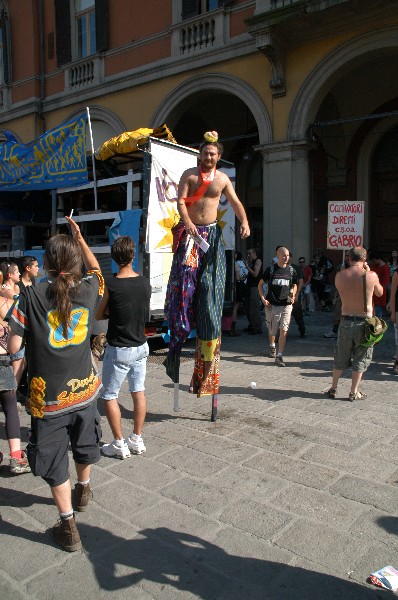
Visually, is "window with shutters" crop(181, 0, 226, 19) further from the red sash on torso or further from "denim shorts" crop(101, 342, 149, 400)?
"denim shorts" crop(101, 342, 149, 400)

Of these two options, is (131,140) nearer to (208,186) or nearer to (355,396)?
(208,186)

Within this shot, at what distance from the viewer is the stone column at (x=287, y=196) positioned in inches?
453

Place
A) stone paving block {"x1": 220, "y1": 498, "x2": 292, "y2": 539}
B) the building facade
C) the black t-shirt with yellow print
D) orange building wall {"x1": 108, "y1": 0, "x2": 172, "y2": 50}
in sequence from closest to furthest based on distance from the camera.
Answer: the black t-shirt with yellow print
stone paving block {"x1": 220, "y1": 498, "x2": 292, "y2": 539}
the building facade
orange building wall {"x1": 108, "y1": 0, "x2": 172, "y2": 50}

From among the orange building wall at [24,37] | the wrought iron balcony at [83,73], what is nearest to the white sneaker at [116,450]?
the wrought iron balcony at [83,73]

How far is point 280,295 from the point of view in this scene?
7.50 m

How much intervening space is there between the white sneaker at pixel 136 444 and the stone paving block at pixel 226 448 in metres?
0.42

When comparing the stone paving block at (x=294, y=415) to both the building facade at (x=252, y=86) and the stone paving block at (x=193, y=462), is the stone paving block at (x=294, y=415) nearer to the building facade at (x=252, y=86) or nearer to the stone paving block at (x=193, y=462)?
the stone paving block at (x=193, y=462)

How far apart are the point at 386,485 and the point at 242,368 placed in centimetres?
370

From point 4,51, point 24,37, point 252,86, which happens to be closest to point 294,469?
point 252,86

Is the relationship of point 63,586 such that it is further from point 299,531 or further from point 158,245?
point 158,245

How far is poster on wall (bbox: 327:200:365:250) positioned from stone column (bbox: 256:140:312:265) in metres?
2.40

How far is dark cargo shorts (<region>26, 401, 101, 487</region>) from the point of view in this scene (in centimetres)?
268

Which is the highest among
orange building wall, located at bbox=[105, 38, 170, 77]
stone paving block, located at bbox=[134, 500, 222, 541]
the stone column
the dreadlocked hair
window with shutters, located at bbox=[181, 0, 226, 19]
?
window with shutters, located at bbox=[181, 0, 226, 19]

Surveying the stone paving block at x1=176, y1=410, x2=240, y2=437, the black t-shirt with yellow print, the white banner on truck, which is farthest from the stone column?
the black t-shirt with yellow print
